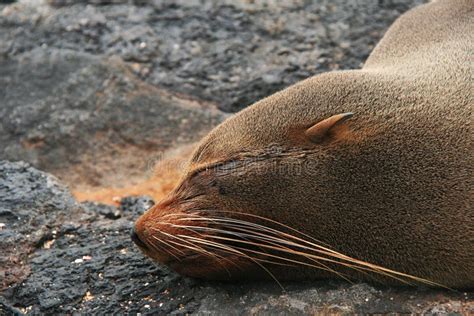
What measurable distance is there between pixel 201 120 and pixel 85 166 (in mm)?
1019

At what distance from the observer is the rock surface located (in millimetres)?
4660

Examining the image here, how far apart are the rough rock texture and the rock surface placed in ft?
0.05

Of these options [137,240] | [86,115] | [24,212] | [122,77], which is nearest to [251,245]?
[137,240]

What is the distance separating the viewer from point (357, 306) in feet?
11.7

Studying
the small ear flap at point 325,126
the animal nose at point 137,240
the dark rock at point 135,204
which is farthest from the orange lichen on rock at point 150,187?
the small ear flap at point 325,126

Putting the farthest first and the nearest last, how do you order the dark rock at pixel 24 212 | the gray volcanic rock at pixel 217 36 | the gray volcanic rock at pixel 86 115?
1. the gray volcanic rock at pixel 217 36
2. the gray volcanic rock at pixel 86 115
3. the dark rock at pixel 24 212

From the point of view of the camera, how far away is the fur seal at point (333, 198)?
12.1 feet

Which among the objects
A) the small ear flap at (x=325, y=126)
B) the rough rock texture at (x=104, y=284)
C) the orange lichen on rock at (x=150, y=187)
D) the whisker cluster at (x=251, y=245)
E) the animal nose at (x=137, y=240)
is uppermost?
the small ear flap at (x=325, y=126)

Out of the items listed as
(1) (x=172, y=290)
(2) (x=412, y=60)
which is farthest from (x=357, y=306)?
(2) (x=412, y=60)

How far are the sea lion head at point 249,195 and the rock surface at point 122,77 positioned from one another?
1.75ft

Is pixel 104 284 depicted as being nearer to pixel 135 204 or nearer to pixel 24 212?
pixel 24 212

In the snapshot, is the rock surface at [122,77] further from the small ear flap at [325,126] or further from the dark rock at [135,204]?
the small ear flap at [325,126]

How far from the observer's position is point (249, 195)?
3.75 metres

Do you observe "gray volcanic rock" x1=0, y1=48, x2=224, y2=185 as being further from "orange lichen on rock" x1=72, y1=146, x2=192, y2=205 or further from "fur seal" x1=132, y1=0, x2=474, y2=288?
"fur seal" x1=132, y1=0, x2=474, y2=288
